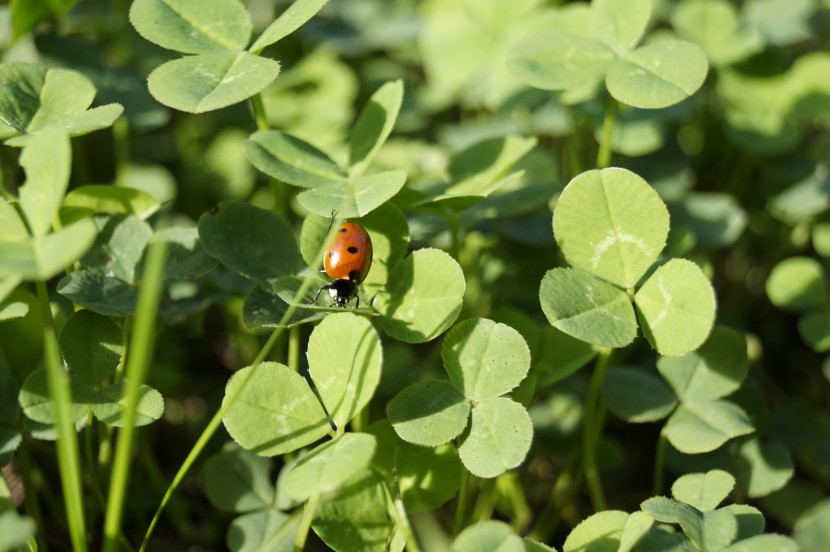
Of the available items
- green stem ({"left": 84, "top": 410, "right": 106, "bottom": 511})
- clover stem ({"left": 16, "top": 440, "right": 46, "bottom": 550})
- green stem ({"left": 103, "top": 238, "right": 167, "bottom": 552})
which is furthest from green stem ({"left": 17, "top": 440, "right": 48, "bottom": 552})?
green stem ({"left": 103, "top": 238, "right": 167, "bottom": 552})

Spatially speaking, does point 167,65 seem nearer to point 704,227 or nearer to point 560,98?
point 560,98

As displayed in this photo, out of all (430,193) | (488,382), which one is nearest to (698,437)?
(488,382)

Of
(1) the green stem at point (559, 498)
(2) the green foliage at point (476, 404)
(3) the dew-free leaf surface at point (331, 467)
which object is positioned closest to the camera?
(3) the dew-free leaf surface at point (331, 467)

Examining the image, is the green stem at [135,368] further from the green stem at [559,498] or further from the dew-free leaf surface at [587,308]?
the green stem at [559,498]

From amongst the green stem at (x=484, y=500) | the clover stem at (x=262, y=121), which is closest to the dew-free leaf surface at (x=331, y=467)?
the green stem at (x=484, y=500)

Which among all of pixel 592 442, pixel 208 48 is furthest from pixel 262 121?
pixel 592 442

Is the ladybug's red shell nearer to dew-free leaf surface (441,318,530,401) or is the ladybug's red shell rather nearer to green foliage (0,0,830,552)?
green foliage (0,0,830,552)
